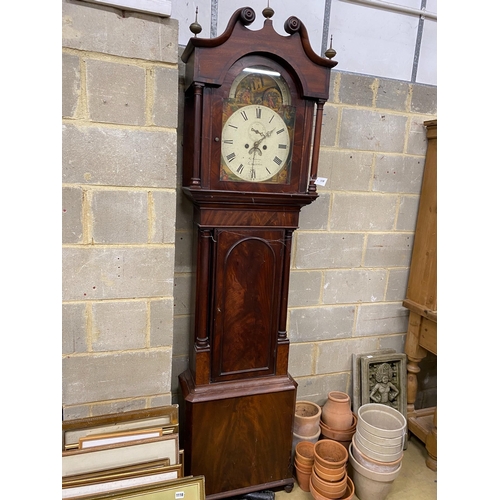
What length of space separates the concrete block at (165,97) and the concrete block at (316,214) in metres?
0.74

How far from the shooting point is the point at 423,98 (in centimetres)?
184

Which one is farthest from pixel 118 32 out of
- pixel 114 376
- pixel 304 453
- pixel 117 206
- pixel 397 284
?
pixel 304 453

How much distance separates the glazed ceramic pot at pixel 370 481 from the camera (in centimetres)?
158

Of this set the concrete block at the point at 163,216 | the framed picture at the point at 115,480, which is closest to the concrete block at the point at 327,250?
the concrete block at the point at 163,216

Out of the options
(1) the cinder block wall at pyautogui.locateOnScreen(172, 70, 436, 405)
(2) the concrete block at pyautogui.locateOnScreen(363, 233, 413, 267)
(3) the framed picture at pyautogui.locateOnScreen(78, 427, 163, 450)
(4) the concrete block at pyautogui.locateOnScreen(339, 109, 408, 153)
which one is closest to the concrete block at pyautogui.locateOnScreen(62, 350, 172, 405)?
(3) the framed picture at pyautogui.locateOnScreen(78, 427, 163, 450)

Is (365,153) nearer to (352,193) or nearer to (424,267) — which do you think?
(352,193)

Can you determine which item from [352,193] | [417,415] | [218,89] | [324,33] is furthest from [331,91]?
[417,415]

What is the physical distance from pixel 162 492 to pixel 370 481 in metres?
0.90

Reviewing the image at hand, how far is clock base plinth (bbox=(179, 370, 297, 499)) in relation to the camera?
1478mm

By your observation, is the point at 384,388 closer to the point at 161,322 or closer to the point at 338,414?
the point at 338,414

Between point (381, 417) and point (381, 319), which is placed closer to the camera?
point (381, 417)

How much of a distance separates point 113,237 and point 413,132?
1.46m

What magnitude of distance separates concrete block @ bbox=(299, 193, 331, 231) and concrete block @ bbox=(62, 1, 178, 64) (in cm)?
84

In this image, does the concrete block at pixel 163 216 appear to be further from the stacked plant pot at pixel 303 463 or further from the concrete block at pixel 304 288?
the stacked plant pot at pixel 303 463
